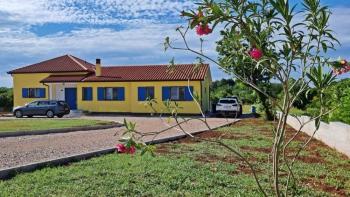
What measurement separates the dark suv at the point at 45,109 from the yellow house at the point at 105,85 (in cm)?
474

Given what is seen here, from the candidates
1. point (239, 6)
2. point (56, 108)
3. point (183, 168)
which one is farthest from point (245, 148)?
point (56, 108)

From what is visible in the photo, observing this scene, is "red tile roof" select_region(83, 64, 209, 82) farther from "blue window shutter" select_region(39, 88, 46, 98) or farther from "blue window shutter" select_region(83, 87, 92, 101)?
"blue window shutter" select_region(39, 88, 46, 98)

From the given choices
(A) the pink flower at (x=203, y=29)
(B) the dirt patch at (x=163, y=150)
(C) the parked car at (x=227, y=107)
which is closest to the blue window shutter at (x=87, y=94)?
(C) the parked car at (x=227, y=107)

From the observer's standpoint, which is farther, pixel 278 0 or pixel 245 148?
pixel 245 148

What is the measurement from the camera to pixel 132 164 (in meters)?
9.28

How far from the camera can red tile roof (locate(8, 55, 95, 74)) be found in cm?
4369

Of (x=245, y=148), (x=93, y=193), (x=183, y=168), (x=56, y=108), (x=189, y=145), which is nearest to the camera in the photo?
(x=93, y=193)

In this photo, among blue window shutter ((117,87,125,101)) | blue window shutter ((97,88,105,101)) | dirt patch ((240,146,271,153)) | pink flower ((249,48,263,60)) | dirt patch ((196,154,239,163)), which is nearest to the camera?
pink flower ((249,48,263,60))

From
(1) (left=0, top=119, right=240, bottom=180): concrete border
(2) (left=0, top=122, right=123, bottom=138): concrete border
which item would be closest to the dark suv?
(2) (left=0, top=122, right=123, bottom=138): concrete border

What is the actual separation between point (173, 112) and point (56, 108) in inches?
1284

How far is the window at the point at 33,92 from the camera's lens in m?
43.4

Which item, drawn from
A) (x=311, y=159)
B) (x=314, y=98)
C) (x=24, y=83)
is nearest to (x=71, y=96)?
(x=24, y=83)

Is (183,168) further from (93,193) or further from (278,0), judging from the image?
A: (278,0)

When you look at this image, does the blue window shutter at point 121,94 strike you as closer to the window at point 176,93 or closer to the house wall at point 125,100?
the house wall at point 125,100
